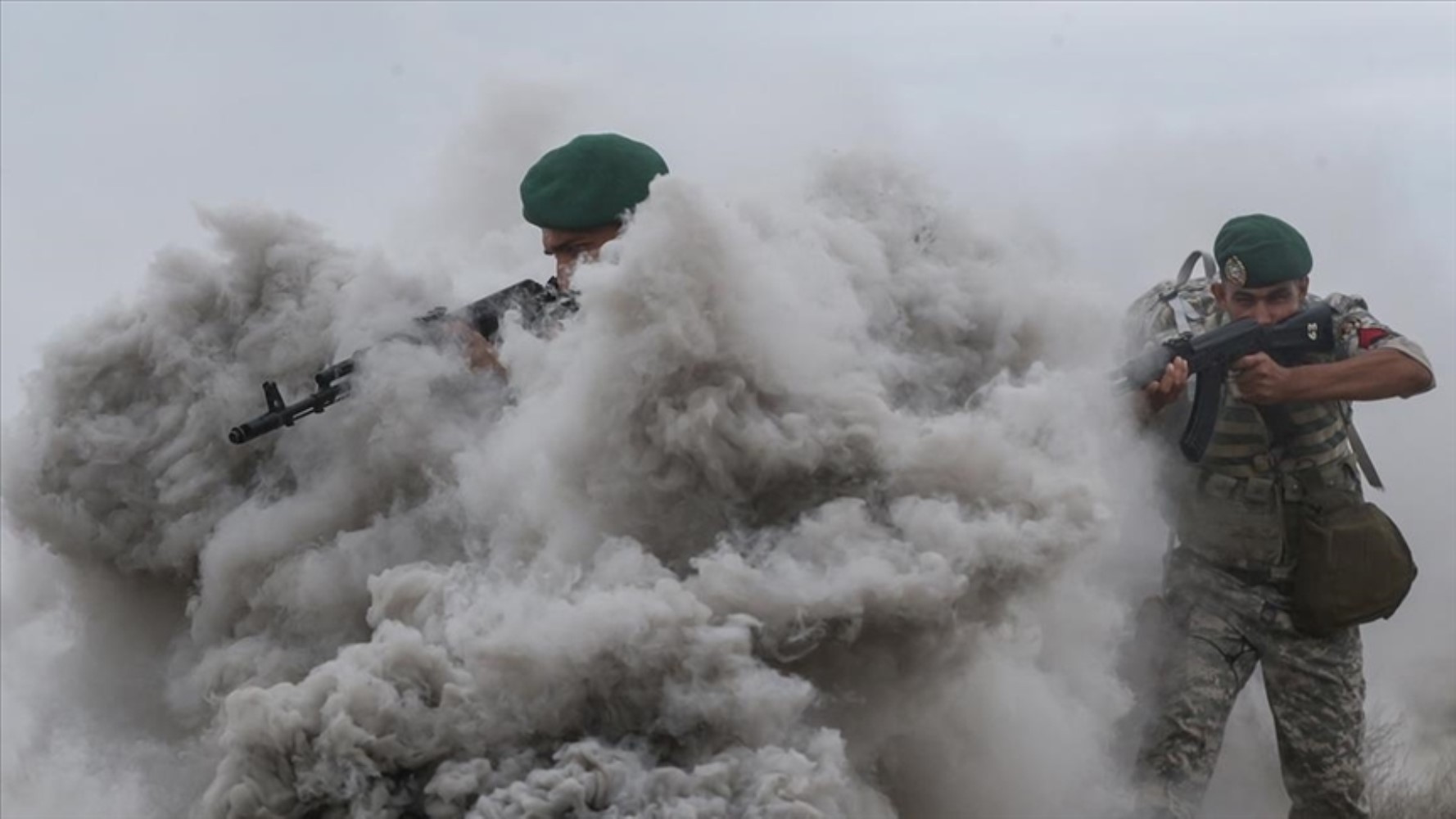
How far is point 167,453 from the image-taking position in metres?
6.94

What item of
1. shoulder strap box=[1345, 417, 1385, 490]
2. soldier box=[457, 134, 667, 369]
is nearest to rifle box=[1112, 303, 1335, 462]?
shoulder strap box=[1345, 417, 1385, 490]

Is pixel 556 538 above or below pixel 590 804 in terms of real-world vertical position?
above

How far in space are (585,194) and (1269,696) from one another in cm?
267

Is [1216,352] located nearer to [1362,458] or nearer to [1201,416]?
[1201,416]

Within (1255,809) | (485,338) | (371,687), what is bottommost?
(1255,809)

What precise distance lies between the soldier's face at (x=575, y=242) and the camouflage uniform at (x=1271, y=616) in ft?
5.89

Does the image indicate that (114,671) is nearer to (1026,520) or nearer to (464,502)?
(464,502)

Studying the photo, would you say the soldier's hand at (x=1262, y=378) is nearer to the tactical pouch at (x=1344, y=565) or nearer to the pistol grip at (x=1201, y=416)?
the pistol grip at (x=1201, y=416)

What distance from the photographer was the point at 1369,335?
22.5 ft

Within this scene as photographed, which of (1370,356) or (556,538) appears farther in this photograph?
(1370,356)

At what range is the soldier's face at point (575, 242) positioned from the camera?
7.04 meters

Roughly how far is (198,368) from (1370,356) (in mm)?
3633

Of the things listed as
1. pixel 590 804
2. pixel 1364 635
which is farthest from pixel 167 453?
pixel 1364 635

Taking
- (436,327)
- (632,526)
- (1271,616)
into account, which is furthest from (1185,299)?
(436,327)
